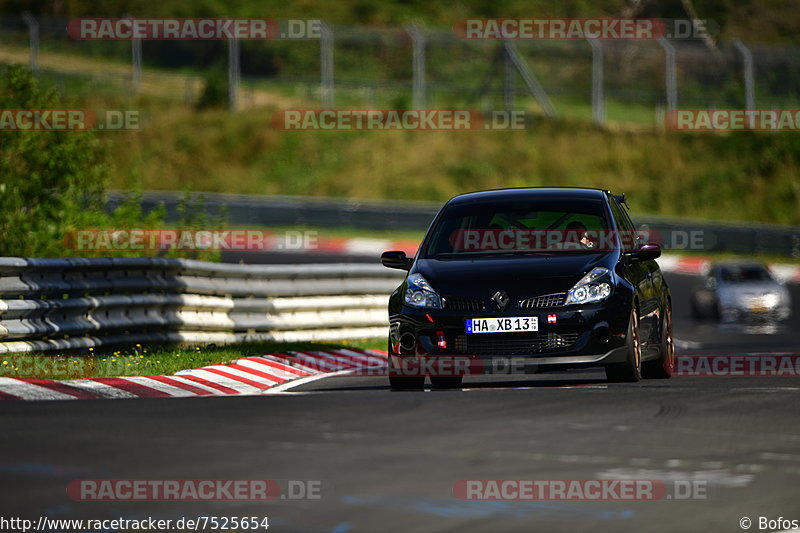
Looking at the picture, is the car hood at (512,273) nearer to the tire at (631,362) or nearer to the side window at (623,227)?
the tire at (631,362)

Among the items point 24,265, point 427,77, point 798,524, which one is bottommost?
point 798,524

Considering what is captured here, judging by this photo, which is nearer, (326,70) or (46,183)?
(46,183)

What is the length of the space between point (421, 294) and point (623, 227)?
7.31 feet

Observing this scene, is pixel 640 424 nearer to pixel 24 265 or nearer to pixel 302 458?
pixel 302 458

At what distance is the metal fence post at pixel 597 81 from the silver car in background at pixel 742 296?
42.6 feet

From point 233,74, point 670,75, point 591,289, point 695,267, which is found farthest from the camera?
point 233,74

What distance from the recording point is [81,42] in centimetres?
5441

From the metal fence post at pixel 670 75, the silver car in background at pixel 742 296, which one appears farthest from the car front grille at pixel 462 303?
the metal fence post at pixel 670 75

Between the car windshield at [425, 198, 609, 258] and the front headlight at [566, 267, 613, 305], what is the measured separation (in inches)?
25.5

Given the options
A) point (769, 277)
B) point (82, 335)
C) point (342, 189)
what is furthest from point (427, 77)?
point (82, 335)

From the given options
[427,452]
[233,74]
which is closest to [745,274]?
[427,452]

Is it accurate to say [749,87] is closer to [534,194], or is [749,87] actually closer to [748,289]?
[748,289]

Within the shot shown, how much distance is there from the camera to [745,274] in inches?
1139

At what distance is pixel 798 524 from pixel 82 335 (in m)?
9.62
